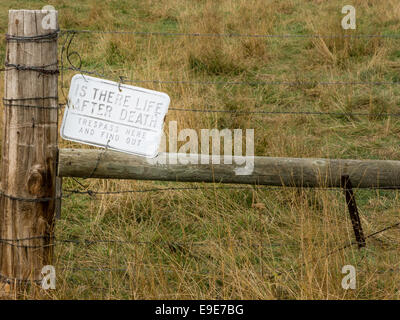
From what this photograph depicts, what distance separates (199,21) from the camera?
7.21 meters

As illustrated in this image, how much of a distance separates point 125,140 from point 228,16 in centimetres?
618

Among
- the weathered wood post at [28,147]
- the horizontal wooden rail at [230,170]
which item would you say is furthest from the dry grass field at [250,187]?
the horizontal wooden rail at [230,170]

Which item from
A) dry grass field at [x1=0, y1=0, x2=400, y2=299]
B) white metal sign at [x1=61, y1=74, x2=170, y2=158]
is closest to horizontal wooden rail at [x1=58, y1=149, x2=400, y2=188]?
white metal sign at [x1=61, y1=74, x2=170, y2=158]

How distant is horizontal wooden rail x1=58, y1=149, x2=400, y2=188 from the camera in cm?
229

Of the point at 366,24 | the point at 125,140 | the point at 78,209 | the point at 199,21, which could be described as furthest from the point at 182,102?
the point at 366,24

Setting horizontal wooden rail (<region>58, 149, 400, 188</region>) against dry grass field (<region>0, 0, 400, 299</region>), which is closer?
horizontal wooden rail (<region>58, 149, 400, 188</region>)

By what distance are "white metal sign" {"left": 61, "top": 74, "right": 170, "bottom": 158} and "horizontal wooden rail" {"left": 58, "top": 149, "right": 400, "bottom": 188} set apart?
0.11 meters

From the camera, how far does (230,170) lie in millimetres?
2367

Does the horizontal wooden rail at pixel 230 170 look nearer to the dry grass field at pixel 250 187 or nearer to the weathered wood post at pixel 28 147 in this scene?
the weathered wood post at pixel 28 147

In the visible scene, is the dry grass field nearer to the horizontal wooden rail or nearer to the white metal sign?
the white metal sign

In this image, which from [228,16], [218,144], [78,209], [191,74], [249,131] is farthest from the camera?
[228,16]
